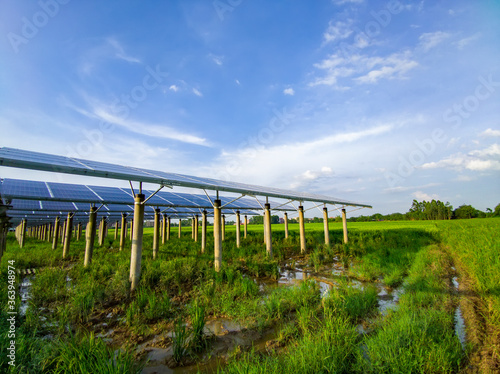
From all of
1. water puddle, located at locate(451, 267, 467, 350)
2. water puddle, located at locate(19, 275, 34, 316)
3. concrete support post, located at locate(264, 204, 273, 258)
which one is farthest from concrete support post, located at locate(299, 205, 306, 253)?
water puddle, located at locate(19, 275, 34, 316)

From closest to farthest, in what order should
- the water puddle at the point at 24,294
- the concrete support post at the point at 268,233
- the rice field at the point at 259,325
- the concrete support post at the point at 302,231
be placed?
the rice field at the point at 259,325
the water puddle at the point at 24,294
the concrete support post at the point at 268,233
the concrete support post at the point at 302,231

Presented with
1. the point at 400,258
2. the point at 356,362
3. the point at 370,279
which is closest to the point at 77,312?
the point at 356,362

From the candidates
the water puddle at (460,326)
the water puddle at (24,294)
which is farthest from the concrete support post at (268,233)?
the water puddle at (24,294)

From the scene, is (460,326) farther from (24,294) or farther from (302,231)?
(24,294)

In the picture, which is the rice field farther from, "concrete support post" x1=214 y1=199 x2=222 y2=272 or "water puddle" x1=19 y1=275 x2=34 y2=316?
"concrete support post" x1=214 y1=199 x2=222 y2=272

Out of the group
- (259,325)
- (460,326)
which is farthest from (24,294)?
(460,326)

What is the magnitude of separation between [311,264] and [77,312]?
997 centimetres

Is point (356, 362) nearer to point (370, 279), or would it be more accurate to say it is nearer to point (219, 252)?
point (370, 279)

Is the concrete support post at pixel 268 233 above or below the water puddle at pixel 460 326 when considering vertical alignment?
above

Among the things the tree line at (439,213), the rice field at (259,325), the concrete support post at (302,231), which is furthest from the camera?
the tree line at (439,213)

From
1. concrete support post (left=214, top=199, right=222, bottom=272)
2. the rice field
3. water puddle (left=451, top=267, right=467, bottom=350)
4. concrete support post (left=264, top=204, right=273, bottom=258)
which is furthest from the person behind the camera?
concrete support post (left=264, top=204, right=273, bottom=258)

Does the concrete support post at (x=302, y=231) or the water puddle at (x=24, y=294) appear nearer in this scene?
the water puddle at (x=24, y=294)

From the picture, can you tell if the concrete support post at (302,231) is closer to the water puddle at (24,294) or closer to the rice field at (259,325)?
the rice field at (259,325)

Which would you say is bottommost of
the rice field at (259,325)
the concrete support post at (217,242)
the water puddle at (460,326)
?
the water puddle at (460,326)
